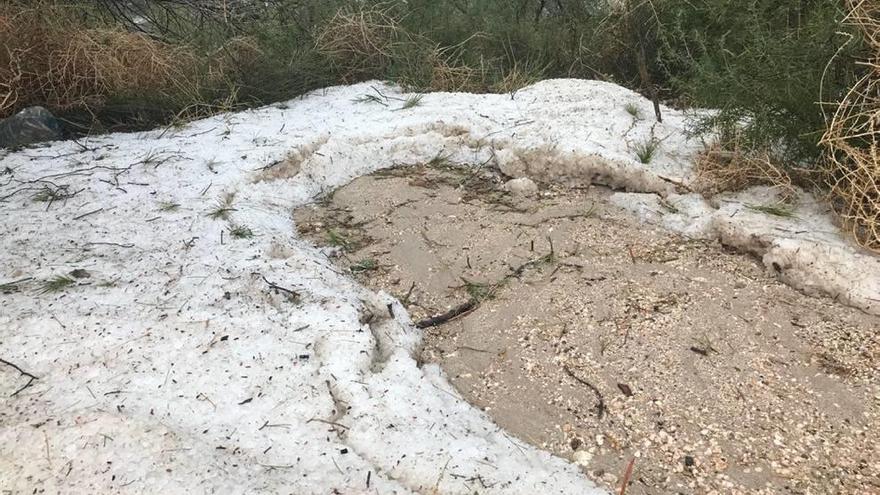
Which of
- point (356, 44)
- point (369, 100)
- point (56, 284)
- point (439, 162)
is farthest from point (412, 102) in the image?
point (56, 284)

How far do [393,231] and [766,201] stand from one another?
1585mm

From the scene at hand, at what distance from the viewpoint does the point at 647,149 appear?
3174 millimetres

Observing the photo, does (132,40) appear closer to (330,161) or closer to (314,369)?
(330,161)

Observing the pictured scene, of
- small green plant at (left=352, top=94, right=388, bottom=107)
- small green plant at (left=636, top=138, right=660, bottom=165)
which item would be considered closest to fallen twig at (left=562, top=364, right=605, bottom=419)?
small green plant at (left=636, top=138, right=660, bottom=165)

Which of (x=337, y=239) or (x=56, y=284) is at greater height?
(x=56, y=284)

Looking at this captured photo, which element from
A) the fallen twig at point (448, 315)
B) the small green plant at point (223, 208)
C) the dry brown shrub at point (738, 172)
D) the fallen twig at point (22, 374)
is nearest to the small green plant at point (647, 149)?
the dry brown shrub at point (738, 172)

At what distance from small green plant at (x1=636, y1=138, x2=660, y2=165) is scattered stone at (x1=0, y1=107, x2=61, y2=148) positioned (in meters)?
3.04

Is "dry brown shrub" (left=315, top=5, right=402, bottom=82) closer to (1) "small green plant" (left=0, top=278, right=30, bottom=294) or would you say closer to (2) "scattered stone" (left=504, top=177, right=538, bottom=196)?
(2) "scattered stone" (left=504, top=177, right=538, bottom=196)

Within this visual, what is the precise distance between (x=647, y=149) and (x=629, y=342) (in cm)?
138

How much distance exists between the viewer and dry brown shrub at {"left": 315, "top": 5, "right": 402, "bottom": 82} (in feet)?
15.0

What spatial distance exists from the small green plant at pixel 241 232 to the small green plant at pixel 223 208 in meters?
0.11

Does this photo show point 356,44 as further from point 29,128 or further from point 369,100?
point 29,128

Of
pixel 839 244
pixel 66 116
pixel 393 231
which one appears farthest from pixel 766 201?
pixel 66 116

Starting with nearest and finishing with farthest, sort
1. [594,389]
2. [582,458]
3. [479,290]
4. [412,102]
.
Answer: [582,458]
[594,389]
[479,290]
[412,102]
